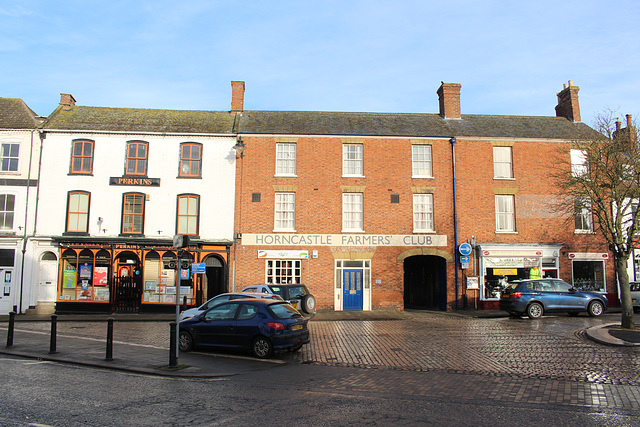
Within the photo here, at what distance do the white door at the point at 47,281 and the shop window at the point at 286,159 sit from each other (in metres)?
12.4

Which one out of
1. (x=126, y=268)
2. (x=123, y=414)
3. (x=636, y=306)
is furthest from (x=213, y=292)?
(x=636, y=306)

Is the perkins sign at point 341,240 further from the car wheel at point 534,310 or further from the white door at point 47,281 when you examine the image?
the white door at point 47,281

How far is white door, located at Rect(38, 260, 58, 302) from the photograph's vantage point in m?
23.1

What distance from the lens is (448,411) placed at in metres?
7.05

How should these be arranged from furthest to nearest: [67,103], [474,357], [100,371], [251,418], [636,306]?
1. [67,103]
2. [636,306]
3. [474,357]
4. [100,371]
5. [251,418]

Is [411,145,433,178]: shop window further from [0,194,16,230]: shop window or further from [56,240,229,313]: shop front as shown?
[0,194,16,230]: shop window

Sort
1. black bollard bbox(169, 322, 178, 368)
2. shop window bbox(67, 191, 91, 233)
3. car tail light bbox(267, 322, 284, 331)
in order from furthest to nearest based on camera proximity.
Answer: shop window bbox(67, 191, 91, 233)
car tail light bbox(267, 322, 284, 331)
black bollard bbox(169, 322, 178, 368)

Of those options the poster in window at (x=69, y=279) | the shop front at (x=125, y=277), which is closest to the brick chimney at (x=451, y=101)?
the shop front at (x=125, y=277)

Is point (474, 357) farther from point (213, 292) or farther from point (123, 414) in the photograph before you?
point (213, 292)

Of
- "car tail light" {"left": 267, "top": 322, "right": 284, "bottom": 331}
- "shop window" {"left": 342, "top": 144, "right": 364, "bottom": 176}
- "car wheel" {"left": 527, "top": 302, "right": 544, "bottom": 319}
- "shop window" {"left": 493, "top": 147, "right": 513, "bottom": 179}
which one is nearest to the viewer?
"car tail light" {"left": 267, "top": 322, "right": 284, "bottom": 331}

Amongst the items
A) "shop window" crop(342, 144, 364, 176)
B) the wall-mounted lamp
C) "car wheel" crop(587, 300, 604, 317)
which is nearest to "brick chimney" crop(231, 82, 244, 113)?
the wall-mounted lamp

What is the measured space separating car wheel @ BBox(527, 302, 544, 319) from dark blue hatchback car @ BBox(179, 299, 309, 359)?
1235cm

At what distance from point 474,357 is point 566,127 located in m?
20.3

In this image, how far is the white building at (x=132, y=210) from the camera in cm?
2316
